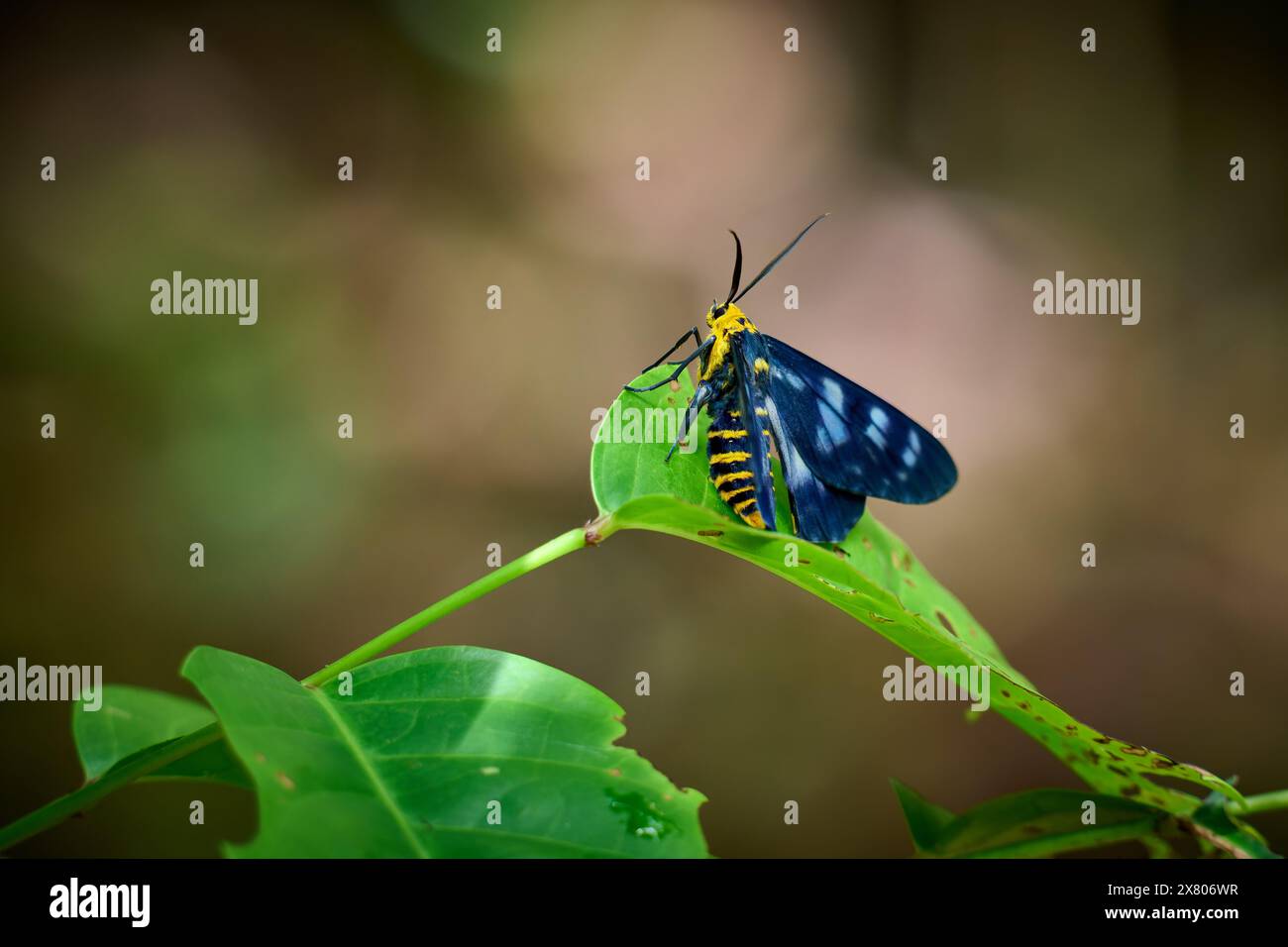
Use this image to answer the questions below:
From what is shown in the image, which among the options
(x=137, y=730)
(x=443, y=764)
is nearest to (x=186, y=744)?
(x=443, y=764)

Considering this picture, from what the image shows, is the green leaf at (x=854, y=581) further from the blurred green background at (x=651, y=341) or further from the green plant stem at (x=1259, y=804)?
the blurred green background at (x=651, y=341)

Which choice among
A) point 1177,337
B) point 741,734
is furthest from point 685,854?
point 1177,337

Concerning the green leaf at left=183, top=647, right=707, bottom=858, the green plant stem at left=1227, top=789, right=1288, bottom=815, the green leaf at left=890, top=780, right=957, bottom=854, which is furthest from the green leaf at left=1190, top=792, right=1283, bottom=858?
the green leaf at left=183, top=647, right=707, bottom=858

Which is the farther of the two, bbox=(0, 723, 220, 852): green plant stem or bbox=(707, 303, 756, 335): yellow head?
bbox=(707, 303, 756, 335): yellow head
